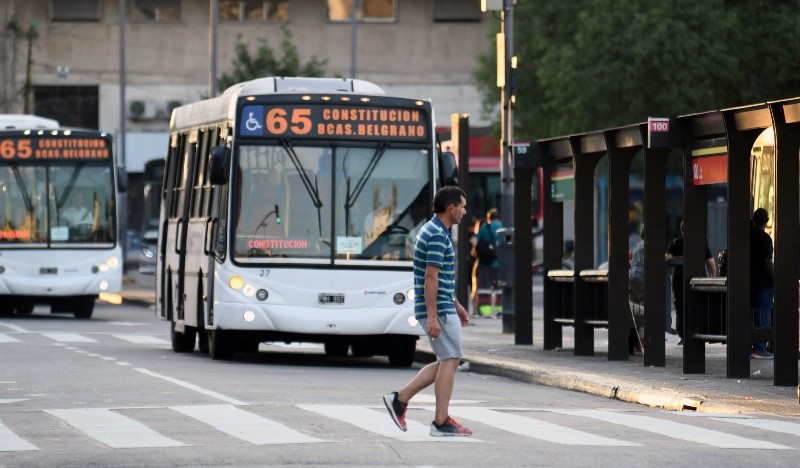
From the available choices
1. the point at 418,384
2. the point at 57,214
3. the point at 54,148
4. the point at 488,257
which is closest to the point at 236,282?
the point at 418,384

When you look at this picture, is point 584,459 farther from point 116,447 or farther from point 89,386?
point 89,386

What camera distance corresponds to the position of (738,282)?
19.4 metres

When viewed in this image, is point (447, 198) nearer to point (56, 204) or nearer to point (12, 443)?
point (12, 443)

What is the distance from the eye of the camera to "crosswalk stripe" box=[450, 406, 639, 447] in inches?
531

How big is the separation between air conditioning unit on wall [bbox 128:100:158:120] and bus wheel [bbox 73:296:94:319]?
31.2m

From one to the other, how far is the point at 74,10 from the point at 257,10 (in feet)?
Result: 19.6

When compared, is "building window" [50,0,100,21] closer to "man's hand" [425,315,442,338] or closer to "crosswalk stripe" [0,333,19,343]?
"crosswalk stripe" [0,333,19,343]

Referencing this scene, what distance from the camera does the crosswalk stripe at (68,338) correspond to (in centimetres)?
2695

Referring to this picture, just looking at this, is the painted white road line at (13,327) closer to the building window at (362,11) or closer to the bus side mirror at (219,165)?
the bus side mirror at (219,165)

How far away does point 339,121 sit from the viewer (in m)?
22.4

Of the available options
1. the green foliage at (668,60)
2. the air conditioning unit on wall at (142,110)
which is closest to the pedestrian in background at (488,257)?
the green foliage at (668,60)

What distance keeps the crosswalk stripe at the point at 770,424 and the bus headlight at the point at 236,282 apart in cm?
745

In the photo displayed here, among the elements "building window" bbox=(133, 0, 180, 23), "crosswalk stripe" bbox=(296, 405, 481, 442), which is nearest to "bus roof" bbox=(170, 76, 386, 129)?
"crosswalk stripe" bbox=(296, 405, 481, 442)

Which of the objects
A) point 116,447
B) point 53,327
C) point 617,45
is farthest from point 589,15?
point 116,447
